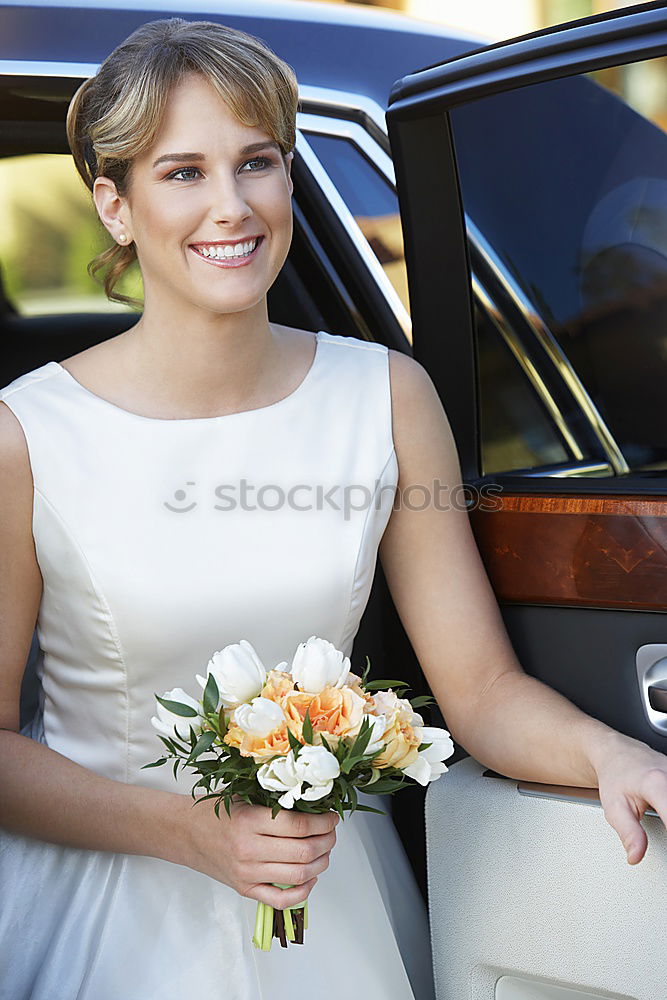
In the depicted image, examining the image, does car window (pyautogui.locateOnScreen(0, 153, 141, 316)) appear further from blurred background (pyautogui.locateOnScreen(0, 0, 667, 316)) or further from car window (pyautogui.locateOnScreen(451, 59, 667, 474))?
car window (pyautogui.locateOnScreen(451, 59, 667, 474))

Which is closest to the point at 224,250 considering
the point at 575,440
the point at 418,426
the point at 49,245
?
the point at 418,426

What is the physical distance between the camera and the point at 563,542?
1.87 metres

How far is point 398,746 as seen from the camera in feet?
5.14

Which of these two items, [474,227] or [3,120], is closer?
[474,227]

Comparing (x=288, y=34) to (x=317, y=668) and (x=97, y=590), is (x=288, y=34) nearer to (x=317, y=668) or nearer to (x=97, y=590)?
(x=97, y=590)

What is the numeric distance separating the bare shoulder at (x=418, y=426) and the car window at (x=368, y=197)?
1.19 feet

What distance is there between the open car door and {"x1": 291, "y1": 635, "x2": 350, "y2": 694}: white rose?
45 centimetres

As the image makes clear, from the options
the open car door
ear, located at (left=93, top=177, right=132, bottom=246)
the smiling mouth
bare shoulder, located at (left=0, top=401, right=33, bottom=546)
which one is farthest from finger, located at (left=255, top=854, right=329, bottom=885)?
ear, located at (left=93, top=177, right=132, bottom=246)

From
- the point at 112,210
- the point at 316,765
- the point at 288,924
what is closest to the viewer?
the point at 316,765

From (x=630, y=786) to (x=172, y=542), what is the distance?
0.77 m

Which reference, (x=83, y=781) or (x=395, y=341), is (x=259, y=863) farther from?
(x=395, y=341)

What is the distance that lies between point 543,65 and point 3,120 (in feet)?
3.40

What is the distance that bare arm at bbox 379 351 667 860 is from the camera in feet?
5.99

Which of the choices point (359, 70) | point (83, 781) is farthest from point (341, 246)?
point (83, 781)
